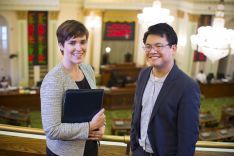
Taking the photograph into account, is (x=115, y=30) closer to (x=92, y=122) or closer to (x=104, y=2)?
(x=104, y=2)

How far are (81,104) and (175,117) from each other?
58 cm

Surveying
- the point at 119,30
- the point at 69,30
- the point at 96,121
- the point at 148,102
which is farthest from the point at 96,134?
the point at 119,30

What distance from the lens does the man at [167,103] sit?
203 cm

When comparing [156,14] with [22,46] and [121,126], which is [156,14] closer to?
[121,126]

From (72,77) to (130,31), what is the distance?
562 inches

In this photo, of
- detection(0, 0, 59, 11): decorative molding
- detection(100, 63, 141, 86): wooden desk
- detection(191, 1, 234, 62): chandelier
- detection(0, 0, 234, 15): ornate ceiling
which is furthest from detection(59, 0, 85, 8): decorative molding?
detection(191, 1, 234, 62): chandelier

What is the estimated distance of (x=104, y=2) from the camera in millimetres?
13258

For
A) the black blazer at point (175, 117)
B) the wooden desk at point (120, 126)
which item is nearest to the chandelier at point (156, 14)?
the wooden desk at point (120, 126)

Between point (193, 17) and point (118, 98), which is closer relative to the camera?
point (118, 98)

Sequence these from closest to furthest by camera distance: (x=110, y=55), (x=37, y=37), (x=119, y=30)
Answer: (x=37, y=37) → (x=119, y=30) → (x=110, y=55)

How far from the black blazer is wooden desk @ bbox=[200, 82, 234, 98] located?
11.3m

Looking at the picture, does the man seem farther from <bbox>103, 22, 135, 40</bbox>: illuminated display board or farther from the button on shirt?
<bbox>103, 22, 135, 40</bbox>: illuminated display board

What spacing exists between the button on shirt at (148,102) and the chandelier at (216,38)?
5038 millimetres

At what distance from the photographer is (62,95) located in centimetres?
198
